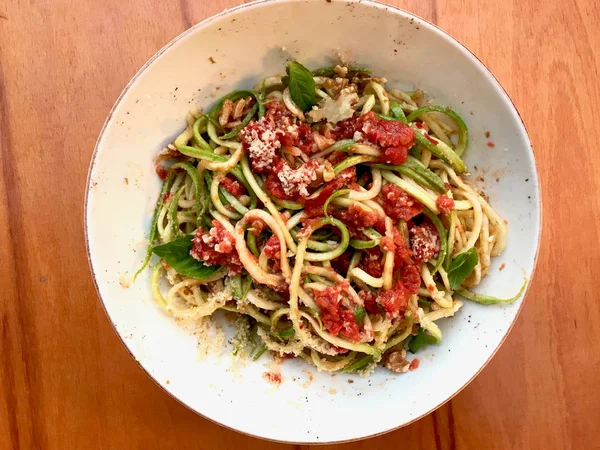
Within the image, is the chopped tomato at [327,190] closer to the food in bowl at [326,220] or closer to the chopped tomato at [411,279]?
the food in bowl at [326,220]

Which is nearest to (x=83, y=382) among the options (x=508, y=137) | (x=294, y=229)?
(x=294, y=229)

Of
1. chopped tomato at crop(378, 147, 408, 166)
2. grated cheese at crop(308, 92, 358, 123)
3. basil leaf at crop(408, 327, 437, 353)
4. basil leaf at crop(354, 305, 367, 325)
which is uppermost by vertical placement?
grated cheese at crop(308, 92, 358, 123)

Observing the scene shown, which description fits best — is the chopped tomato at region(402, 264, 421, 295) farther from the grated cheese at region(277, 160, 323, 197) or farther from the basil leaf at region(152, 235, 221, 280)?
the basil leaf at region(152, 235, 221, 280)

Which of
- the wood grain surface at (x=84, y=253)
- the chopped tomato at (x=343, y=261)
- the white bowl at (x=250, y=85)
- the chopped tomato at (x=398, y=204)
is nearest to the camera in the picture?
the white bowl at (x=250, y=85)

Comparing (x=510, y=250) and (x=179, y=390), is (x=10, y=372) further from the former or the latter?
(x=510, y=250)

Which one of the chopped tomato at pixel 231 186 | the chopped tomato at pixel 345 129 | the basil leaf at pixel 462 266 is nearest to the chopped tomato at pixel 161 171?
the chopped tomato at pixel 231 186

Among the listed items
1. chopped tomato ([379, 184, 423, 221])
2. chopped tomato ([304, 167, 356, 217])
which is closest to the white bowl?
chopped tomato ([379, 184, 423, 221])

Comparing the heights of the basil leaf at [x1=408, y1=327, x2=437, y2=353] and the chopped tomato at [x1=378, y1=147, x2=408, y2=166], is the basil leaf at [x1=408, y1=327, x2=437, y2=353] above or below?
below
